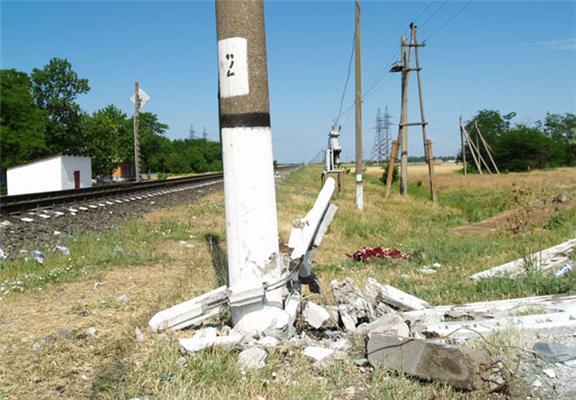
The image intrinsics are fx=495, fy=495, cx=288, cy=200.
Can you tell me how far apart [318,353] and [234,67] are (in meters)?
2.22

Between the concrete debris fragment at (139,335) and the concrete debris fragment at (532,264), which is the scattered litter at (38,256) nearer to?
the concrete debris fragment at (139,335)

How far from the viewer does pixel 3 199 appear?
48.0ft

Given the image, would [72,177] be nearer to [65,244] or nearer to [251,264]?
[65,244]

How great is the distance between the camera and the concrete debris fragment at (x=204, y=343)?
327cm

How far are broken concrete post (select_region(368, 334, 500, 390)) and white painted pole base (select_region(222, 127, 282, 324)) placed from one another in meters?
1.06

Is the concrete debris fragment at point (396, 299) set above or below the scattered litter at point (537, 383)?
above

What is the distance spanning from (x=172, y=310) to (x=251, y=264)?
0.71 metres

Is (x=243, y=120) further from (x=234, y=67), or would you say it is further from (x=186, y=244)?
(x=186, y=244)

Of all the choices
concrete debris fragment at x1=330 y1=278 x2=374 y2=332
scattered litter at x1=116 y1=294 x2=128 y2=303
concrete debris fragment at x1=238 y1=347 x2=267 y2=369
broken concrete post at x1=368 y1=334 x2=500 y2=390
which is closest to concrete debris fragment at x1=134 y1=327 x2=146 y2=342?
concrete debris fragment at x1=238 y1=347 x2=267 y2=369

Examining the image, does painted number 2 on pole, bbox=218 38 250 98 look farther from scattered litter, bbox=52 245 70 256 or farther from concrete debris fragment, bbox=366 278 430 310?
scattered litter, bbox=52 245 70 256

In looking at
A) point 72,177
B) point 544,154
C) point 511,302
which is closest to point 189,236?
point 511,302

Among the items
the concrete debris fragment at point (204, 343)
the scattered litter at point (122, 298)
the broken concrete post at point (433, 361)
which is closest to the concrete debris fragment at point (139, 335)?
the concrete debris fragment at point (204, 343)

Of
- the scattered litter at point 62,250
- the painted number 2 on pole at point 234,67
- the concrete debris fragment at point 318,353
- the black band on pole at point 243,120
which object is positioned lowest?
the concrete debris fragment at point 318,353

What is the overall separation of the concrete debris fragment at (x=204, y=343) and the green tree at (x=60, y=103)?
211ft
